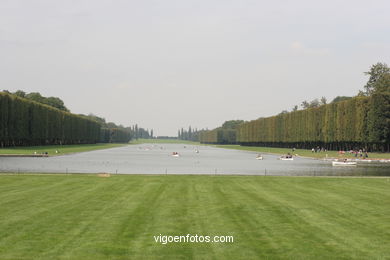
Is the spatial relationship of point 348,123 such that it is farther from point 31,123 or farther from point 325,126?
point 31,123

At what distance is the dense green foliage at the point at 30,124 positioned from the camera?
354 ft

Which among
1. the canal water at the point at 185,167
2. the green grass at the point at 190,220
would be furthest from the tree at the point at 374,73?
the green grass at the point at 190,220

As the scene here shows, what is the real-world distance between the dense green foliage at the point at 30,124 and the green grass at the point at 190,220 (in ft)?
280

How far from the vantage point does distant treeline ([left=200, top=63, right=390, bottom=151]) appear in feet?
320

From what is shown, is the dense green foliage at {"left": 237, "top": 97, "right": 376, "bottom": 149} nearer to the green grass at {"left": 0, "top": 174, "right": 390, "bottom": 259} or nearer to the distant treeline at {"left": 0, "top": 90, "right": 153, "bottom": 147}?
the distant treeline at {"left": 0, "top": 90, "right": 153, "bottom": 147}

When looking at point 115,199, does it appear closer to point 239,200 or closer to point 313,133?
point 239,200

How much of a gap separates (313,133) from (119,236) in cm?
11828

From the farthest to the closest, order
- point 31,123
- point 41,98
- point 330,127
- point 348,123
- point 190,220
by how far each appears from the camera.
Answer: point 41,98
point 31,123
point 330,127
point 348,123
point 190,220

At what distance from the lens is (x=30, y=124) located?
4776 inches

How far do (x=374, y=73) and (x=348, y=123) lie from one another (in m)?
39.7

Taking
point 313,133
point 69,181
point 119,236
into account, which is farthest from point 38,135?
point 119,236

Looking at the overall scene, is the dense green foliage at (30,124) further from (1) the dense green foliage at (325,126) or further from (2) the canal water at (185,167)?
(1) the dense green foliage at (325,126)

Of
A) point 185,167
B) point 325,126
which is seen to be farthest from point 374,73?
point 185,167

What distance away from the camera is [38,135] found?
12550 centimetres
